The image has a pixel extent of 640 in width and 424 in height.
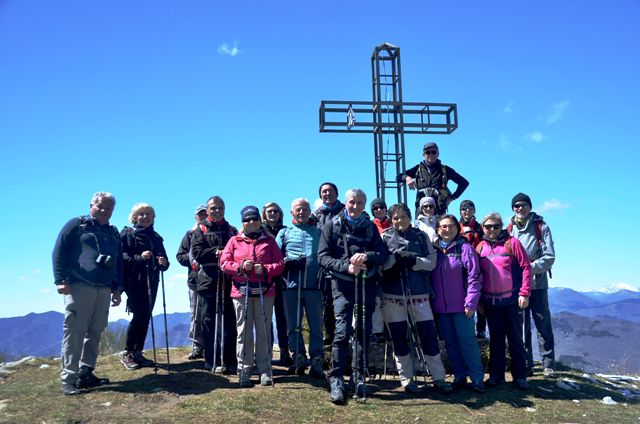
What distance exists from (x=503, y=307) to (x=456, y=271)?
2.98ft

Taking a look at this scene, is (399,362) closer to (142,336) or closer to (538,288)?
(538,288)

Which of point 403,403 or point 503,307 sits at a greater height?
point 503,307

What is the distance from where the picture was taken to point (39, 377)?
24.7 feet

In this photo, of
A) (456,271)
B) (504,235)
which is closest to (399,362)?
(456,271)

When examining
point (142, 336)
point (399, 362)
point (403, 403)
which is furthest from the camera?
point (142, 336)

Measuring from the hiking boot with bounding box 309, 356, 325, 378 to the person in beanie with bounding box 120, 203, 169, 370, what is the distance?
2858mm

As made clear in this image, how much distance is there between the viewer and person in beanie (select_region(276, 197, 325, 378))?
22.3 feet

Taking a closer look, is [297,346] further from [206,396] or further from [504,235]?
[504,235]

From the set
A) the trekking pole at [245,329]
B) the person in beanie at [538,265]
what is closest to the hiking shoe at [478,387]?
the person in beanie at [538,265]

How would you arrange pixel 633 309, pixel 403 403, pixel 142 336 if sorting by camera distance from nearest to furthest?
pixel 403 403, pixel 142 336, pixel 633 309

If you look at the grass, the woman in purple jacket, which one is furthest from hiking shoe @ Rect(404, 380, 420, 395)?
the woman in purple jacket

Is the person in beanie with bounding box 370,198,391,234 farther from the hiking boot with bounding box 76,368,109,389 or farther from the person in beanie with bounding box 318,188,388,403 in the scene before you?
the hiking boot with bounding box 76,368,109,389

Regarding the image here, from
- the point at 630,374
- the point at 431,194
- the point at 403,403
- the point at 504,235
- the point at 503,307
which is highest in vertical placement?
the point at 431,194

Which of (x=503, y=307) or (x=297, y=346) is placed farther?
(x=297, y=346)
